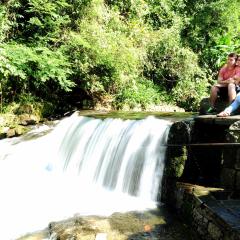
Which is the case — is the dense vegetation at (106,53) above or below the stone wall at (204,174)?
above

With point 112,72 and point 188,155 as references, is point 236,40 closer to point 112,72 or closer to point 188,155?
point 112,72

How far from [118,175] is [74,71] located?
5420 mm

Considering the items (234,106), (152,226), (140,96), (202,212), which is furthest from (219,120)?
(140,96)

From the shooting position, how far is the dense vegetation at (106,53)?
38.4 ft

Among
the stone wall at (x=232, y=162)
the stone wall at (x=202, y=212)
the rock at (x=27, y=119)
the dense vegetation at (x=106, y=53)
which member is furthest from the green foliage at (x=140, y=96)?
the stone wall at (x=232, y=162)

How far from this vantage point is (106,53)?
12.6 metres

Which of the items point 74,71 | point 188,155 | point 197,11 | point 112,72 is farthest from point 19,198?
point 197,11

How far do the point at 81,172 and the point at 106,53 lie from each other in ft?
16.9

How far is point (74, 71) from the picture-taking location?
12398mm

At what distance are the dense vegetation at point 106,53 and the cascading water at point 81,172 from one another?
229cm

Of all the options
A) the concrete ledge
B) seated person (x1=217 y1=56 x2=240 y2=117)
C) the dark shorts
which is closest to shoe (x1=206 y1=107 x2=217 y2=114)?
the dark shorts

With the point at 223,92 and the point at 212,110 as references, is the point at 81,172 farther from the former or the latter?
the point at 223,92

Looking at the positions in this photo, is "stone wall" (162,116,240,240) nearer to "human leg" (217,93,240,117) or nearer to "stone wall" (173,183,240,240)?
"stone wall" (173,183,240,240)

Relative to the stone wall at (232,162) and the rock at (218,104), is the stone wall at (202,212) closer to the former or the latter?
the stone wall at (232,162)
